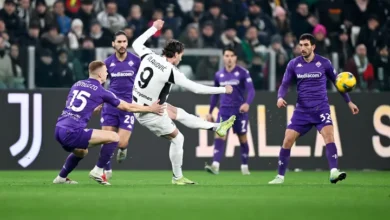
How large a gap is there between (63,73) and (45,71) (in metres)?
0.38

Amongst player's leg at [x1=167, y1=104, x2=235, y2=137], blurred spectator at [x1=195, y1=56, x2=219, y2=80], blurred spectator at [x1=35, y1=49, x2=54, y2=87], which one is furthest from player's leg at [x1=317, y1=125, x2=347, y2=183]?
blurred spectator at [x1=35, y1=49, x2=54, y2=87]

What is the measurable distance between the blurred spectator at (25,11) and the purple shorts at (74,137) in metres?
9.48

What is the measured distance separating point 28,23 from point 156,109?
935cm

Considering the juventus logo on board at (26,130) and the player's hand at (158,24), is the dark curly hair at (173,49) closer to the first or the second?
the player's hand at (158,24)

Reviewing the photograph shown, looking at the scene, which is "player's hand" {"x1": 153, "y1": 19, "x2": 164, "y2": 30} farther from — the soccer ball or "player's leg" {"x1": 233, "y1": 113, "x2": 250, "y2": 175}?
"player's leg" {"x1": 233, "y1": 113, "x2": 250, "y2": 175}

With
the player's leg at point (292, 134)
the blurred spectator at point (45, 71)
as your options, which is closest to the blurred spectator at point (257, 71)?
the blurred spectator at point (45, 71)

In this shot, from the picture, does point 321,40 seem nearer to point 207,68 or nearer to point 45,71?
point 207,68

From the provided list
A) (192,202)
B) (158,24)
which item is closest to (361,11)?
(158,24)

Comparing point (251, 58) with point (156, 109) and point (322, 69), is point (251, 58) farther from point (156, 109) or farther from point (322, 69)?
point (156, 109)

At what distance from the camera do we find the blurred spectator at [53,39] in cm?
2184

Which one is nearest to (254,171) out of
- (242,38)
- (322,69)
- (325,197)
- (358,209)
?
(242,38)

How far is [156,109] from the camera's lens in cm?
1458

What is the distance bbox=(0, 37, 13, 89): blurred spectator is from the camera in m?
20.9

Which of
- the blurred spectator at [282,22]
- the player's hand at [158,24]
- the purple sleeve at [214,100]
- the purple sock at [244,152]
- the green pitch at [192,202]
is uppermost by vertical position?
the blurred spectator at [282,22]
